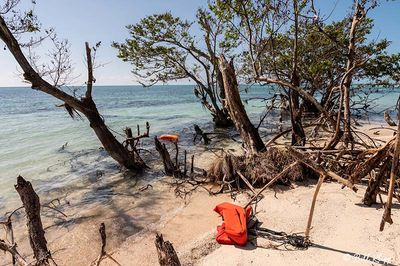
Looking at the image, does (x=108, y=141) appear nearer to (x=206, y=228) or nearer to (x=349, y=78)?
(x=206, y=228)

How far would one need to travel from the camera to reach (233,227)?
509 centimetres

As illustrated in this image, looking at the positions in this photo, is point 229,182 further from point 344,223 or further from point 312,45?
point 312,45

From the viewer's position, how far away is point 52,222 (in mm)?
6820

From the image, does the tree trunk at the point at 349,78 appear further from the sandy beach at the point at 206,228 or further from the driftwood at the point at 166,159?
the driftwood at the point at 166,159

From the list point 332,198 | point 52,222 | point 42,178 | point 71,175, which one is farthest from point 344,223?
point 42,178

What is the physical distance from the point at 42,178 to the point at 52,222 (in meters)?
3.68

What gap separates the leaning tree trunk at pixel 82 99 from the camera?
749 centimetres

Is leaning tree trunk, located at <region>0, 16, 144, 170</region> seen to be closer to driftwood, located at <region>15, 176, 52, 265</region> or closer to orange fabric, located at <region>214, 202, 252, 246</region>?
orange fabric, located at <region>214, 202, 252, 246</region>

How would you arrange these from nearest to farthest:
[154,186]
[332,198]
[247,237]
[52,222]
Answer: [247,237]
[332,198]
[52,222]
[154,186]

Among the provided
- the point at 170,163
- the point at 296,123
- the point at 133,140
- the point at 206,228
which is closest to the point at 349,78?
the point at 296,123

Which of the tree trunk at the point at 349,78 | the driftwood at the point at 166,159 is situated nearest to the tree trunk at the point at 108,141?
the driftwood at the point at 166,159

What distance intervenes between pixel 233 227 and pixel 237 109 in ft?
15.2

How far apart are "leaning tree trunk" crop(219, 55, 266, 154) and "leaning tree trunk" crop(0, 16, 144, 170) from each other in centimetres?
352

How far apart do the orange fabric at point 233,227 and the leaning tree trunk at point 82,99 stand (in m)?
4.83
